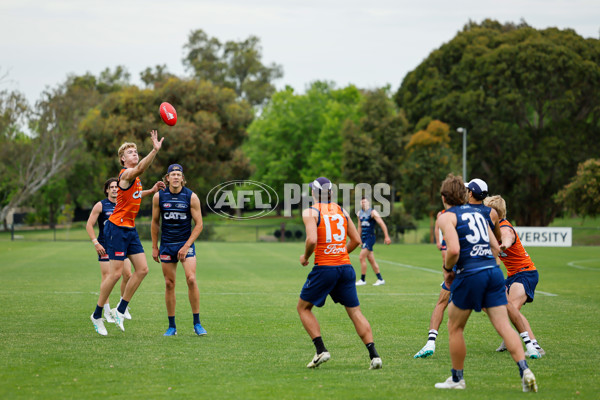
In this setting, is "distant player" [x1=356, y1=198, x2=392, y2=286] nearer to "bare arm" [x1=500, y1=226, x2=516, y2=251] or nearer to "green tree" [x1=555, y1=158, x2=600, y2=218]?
"bare arm" [x1=500, y1=226, x2=516, y2=251]

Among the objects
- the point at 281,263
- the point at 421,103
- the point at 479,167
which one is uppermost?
the point at 421,103

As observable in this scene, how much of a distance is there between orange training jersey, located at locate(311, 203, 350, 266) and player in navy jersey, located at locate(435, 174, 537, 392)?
1415 mm

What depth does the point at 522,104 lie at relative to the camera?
5278 centimetres

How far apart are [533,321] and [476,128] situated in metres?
42.5

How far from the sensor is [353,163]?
5231 cm

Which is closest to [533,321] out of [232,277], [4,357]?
[4,357]

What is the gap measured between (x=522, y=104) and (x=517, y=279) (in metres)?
46.7

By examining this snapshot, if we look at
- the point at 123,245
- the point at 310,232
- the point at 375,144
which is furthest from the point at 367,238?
the point at 375,144

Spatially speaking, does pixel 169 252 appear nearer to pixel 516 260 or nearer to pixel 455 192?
pixel 455 192

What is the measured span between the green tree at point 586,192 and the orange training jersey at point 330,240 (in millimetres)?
30241

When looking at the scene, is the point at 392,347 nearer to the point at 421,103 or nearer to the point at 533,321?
the point at 533,321

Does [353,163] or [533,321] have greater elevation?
[353,163]

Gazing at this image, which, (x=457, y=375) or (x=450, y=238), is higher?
(x=450, y=238)

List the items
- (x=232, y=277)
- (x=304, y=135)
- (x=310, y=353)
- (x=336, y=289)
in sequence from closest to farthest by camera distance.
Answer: (x=336, y=289) → (x=310, y=353) → (x=232, y=277) → (x=304, y=135)
